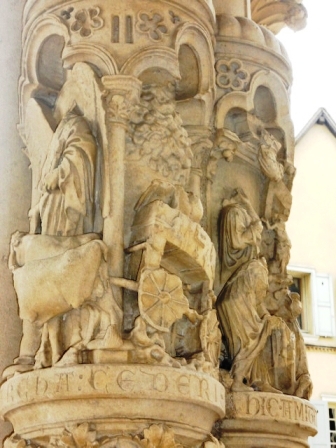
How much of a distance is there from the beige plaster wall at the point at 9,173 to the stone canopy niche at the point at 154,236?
0.14m

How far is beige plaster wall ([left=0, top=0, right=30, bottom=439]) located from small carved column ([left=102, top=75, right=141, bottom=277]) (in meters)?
0.62

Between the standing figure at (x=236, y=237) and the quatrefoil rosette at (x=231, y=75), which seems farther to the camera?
the quatrefoil rosette at (x=231, y=75)

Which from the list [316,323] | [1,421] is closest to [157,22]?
[1,421]

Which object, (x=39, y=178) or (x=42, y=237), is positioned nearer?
(x=42, y=237)

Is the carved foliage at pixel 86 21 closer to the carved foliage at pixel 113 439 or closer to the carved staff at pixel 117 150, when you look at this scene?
the carved staff at pixel 117 150

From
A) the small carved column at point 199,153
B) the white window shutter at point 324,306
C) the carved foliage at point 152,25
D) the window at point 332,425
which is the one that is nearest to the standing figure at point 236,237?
the small carved column at point 199,153

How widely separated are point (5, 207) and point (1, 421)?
906 mm

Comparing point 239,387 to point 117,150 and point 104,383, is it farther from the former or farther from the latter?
point 117,150

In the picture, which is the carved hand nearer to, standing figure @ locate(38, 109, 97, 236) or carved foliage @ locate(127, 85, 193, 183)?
standing figure @ locate(38, 109, 97, 236)

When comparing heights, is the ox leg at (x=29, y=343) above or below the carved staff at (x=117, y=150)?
below

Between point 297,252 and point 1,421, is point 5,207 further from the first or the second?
point 297,252

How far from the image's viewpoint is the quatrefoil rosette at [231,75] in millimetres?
3973

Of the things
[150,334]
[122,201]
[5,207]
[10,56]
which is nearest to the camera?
[150,334]

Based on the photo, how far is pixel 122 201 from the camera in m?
3.28
